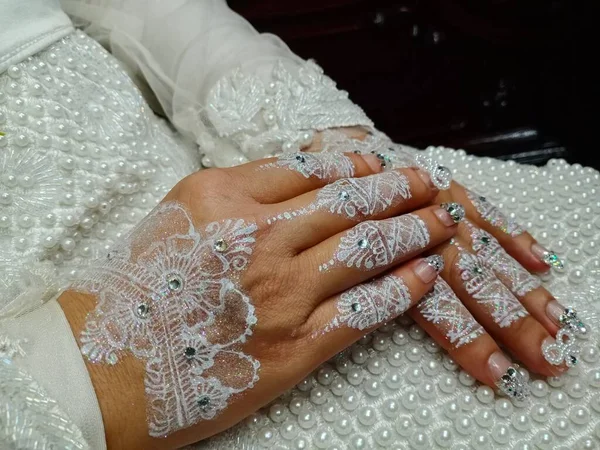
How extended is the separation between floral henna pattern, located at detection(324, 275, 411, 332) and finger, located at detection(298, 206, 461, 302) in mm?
16

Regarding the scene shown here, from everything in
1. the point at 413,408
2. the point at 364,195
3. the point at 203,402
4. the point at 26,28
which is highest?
the point at 26,28

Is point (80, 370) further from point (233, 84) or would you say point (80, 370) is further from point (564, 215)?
point (564, 215)

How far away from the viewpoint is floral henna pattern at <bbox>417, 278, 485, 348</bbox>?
0.74 meters

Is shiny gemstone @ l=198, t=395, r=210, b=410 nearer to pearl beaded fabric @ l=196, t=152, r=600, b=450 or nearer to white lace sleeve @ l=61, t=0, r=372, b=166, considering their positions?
pearl beaded fabric @ l=196, t=152, r=600, b=450

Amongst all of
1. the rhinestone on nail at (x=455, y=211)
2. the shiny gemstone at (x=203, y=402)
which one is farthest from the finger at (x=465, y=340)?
the shiny gemstone at (x=203, y=402)

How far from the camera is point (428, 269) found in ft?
2.48

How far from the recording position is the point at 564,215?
93cm

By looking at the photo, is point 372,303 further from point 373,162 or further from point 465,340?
point 373,162

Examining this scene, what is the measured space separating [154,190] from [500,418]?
64cm

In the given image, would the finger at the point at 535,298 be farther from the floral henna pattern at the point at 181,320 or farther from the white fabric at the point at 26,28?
the white fabric at the point at 26,28

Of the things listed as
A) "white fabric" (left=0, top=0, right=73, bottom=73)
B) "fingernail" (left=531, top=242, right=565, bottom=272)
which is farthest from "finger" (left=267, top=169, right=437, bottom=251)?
"white fabric" (left=0, top=0, right=73, bottom=73)

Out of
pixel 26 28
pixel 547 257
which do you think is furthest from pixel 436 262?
pixel 26 28

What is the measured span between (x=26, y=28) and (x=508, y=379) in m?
0.86

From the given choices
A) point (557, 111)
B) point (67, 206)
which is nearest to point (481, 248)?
point (67, 206)
